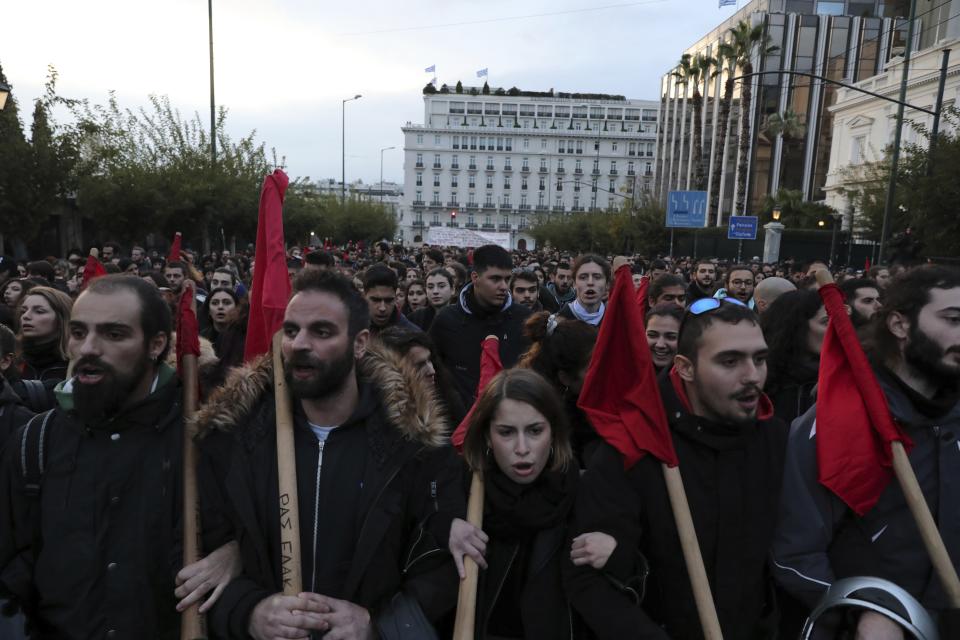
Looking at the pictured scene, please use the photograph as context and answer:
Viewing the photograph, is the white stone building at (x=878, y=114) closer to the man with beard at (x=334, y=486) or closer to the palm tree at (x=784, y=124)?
the palm tree at (x=784, y=124)

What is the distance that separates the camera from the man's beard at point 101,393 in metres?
2.44

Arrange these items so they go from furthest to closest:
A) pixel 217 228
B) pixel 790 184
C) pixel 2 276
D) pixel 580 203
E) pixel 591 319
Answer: pixel 580 203, pixel 790 184, pixel 217 228, pixel 2 276, pixel 591 319

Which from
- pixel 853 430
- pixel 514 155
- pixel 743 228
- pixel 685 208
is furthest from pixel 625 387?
pixel 514 155

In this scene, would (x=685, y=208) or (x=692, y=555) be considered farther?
(x=685, y=208)

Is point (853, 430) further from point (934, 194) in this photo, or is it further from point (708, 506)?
point (934, 194)

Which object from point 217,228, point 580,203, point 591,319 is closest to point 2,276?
point 591,319

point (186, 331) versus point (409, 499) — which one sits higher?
point (186, 331)

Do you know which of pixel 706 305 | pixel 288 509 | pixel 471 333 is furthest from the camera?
pixel 471 333

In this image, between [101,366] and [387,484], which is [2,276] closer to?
[101,366]

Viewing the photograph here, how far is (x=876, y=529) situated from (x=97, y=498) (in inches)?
104

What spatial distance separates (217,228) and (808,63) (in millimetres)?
45557

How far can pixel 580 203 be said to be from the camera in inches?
4102

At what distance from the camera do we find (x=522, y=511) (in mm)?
2572

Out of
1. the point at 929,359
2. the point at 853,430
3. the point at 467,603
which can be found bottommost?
the point at 467,603
